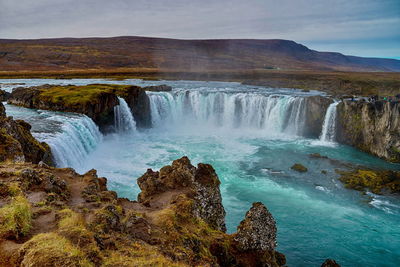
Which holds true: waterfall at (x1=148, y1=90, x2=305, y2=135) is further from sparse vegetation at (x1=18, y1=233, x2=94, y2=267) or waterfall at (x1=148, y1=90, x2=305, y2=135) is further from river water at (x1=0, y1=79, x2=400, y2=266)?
sparse vegetation at (x1=18, y1=233, x2=94, y2=267)

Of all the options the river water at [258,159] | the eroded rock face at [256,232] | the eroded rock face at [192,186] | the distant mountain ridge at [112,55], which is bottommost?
the river water at [258,159]

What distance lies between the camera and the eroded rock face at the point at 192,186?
10.8 metres

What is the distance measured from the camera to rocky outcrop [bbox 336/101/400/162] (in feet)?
96.2

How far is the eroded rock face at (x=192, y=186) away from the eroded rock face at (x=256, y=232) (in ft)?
4.90

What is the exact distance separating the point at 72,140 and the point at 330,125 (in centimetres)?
2856

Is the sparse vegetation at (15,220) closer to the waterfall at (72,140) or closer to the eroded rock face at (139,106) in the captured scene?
the waterfall at (72,140)

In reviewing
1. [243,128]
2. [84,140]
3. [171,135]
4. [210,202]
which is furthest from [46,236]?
[243,128]

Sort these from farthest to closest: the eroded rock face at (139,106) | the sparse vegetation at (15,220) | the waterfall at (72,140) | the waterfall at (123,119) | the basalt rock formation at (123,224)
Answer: the eroded rock face at (139,106), the waterfall at (123,119), the waterfall at (72,140), the sparse vegetation at (15,220), the basalt rock formation at (123,224)

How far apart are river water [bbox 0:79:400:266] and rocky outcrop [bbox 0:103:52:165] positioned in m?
2.09

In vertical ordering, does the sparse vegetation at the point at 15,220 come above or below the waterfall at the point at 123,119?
above

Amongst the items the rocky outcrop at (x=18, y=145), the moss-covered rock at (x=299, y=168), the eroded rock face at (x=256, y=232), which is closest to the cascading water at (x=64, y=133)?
the rocky outcrop at (x=18, y=145)

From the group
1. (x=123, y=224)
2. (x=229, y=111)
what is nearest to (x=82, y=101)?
(x=229, y=111)

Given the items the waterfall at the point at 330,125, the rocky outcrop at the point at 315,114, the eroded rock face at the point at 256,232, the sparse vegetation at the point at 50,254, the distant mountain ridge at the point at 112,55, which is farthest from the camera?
the distant mountain ridge at the point at 112,55

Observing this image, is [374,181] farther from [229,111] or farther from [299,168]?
[229,111]
